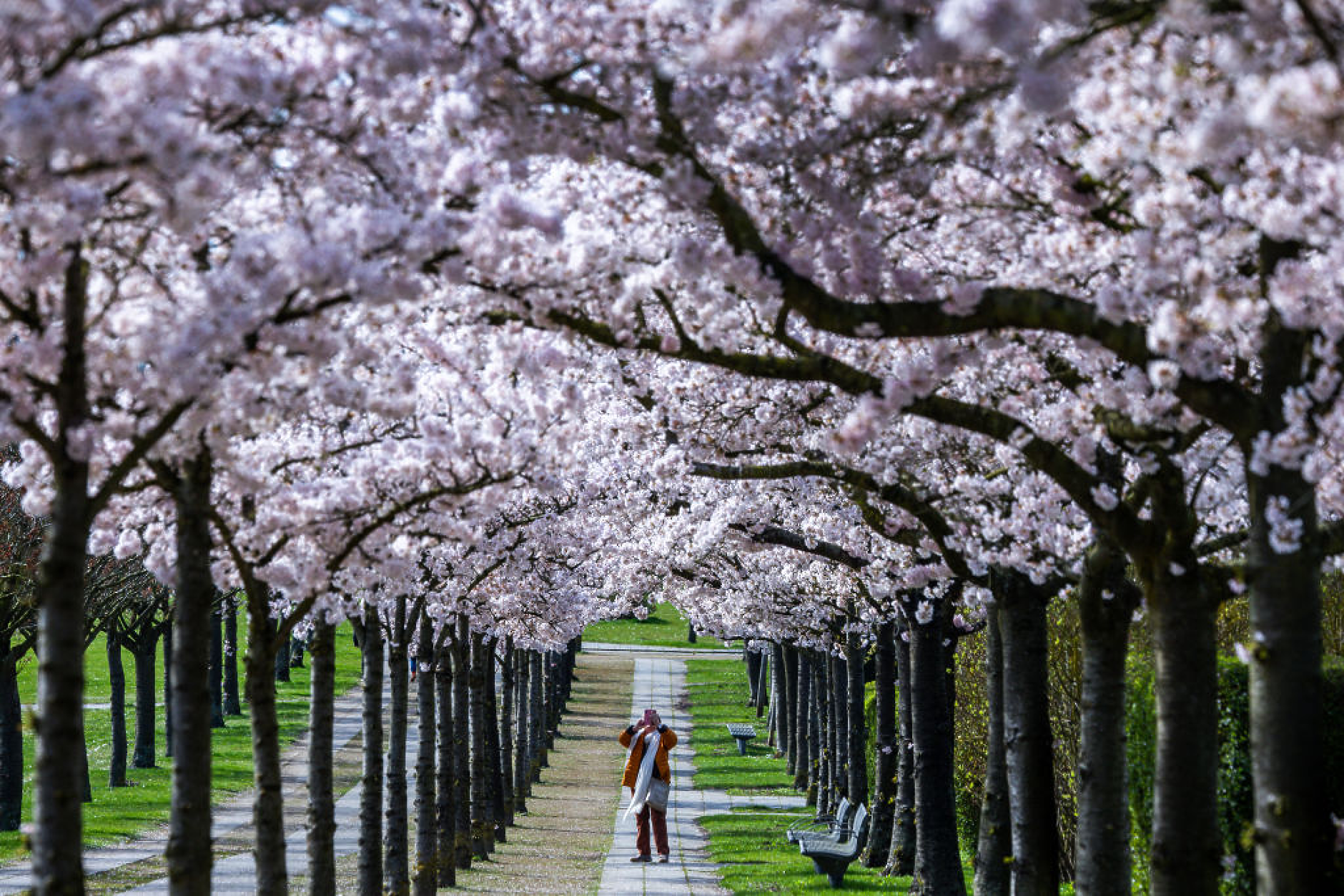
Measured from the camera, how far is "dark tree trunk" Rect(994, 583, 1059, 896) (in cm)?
1246

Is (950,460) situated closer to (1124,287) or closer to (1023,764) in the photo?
(1023,764)

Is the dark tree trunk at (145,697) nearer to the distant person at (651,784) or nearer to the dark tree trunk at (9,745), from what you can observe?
the dark tree trunk at (9,745)

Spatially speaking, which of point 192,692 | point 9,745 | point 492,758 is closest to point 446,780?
point 492,758

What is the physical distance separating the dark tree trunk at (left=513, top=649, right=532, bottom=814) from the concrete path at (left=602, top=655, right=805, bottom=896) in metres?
2.36

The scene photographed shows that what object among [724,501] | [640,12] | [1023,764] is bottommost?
[1023,764]

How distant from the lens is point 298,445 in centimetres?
1088

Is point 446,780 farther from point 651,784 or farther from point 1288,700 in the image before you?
A: point 1288,700

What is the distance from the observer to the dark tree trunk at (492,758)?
28.4 m

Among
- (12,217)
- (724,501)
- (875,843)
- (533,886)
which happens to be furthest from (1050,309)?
(875,843)

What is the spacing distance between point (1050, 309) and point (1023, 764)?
6043 millimetres

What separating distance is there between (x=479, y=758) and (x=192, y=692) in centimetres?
1825

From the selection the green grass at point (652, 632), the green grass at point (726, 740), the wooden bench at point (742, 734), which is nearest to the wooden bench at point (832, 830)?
the green grass at point (726, 740)

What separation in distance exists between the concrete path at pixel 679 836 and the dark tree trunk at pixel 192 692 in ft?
42.1

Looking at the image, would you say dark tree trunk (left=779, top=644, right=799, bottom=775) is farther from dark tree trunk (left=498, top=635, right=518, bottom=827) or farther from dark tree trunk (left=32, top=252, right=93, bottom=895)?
dark tree trunk (left=32, top=252, right=93, bottom=895)
